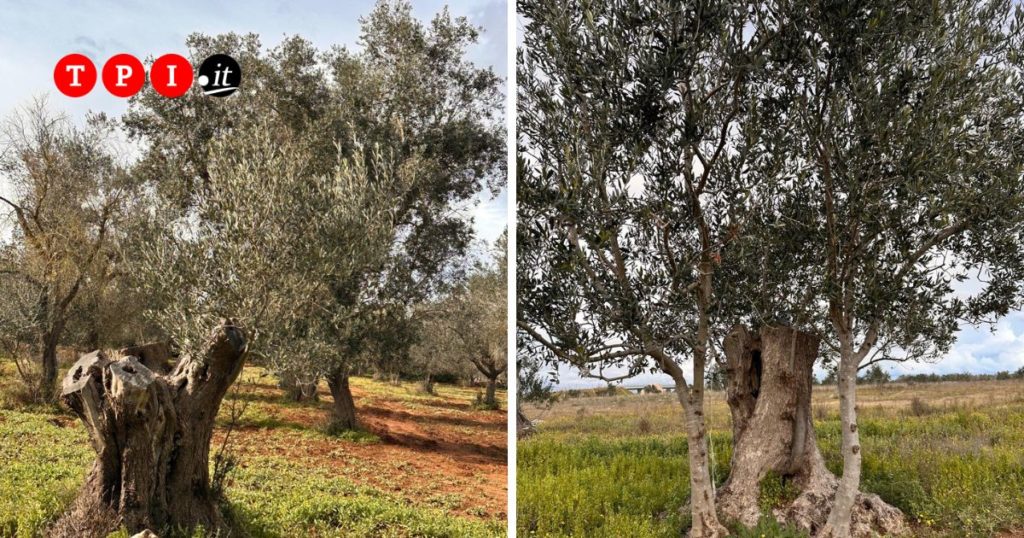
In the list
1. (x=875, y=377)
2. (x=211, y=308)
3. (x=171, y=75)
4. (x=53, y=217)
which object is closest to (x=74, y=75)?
(x=171, y=75)

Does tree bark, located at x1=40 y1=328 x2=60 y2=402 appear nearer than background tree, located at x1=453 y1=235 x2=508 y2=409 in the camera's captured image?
Yes

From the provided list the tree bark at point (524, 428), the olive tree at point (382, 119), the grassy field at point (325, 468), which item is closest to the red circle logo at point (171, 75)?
the olive tree at point (382, 119)

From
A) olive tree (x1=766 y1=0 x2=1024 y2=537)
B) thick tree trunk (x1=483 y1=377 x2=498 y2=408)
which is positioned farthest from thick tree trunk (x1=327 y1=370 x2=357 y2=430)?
olive tree (x1=766 y1=0 x2=1024 y2=537)

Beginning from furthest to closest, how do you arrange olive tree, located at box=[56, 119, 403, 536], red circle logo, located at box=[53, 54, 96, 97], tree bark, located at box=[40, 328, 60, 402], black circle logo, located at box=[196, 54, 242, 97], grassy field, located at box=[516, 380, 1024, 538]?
black circle logo, located at box=[196, 54, 242, 97]
tree bark, located at box=[40, 328, 60, 402]
red circle logo, located at box=[53, 54, 96, 97]
grassy field, located at box=[516, 380, 1024, 538]
olive tree, located at box=[56, 119, 403, 536]

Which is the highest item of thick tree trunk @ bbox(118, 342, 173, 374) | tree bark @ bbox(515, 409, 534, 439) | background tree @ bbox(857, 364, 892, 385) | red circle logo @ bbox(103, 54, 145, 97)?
red circle logo @ bbox(103, 54, 145, 97)

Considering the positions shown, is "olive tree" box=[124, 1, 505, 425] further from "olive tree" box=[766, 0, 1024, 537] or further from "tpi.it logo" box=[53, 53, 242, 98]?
"olive tree" box=[766, 0, 1024, 537]

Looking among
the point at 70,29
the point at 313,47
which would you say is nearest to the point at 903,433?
the point at 313,47

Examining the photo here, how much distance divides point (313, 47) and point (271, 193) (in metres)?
6.34

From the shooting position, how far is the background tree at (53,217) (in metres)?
11.8

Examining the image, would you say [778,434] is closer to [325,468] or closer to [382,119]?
[325,468]

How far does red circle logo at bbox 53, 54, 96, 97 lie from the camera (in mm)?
10695

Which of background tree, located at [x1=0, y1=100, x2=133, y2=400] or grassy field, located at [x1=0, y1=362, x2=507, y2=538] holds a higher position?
background tree, located at [x1=0, y1=100, x2=133, y2=400]

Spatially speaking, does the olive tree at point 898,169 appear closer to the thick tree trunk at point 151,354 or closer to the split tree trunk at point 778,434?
the split tree trunk at point 778,434

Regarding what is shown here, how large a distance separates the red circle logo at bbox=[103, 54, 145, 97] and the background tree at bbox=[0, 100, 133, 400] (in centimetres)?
116
